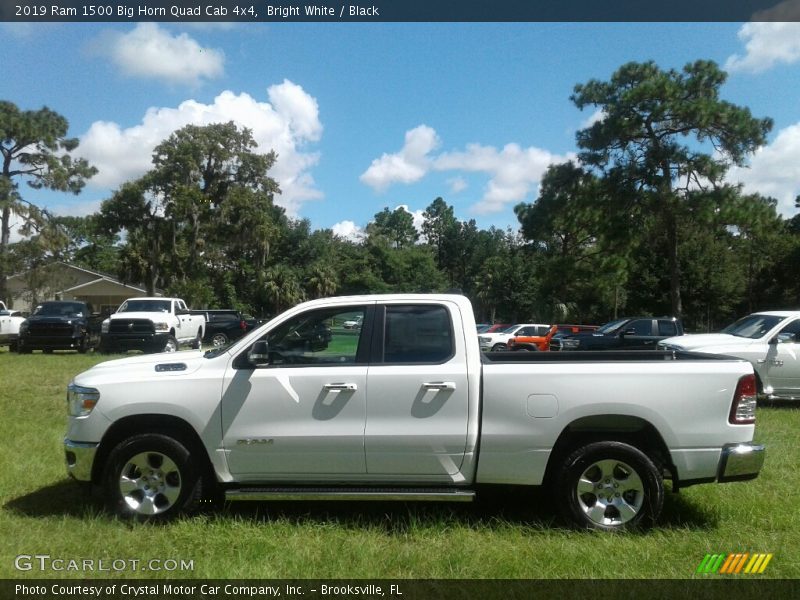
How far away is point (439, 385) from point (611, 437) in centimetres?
136

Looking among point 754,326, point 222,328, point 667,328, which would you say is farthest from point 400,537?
point 222,328

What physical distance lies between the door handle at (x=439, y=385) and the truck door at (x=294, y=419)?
1.51 feet

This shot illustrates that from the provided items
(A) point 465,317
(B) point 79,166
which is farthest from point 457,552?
(B) point 79,166

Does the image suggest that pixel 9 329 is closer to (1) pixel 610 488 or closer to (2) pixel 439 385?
(2) pixel 439 385

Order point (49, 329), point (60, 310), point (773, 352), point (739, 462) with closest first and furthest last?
1. point (739, 462)
2. point (773, 352)
3. point (49, 329)
4. point (60, 310)

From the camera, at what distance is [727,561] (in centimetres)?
480

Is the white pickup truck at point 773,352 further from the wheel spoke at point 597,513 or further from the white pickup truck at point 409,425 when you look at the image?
the wheel spoke at point 597,513

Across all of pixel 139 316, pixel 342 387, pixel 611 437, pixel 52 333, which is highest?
pixel 139 316

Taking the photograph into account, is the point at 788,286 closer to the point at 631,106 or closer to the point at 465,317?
the point at 631,106

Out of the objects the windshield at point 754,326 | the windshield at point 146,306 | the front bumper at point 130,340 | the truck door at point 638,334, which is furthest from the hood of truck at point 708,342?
the windshield at point 146,306

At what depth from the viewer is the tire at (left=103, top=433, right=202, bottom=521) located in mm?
5301

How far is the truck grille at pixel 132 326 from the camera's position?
2211 centimetres

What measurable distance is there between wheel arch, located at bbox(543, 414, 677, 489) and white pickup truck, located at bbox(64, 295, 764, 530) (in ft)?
0.04

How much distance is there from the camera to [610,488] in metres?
5.24
